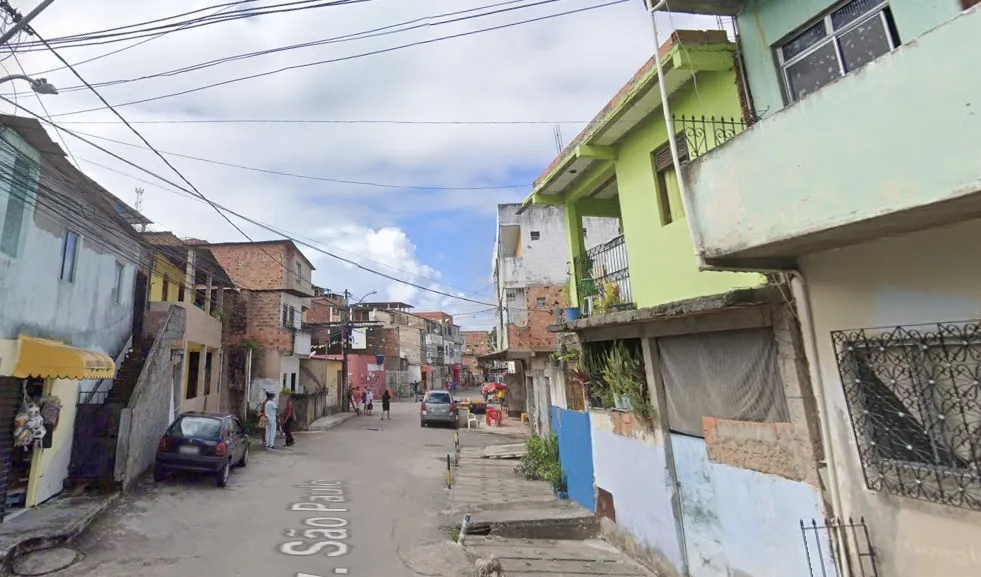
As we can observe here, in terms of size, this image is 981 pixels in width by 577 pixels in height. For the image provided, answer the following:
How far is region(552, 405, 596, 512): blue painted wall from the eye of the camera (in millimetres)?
9133

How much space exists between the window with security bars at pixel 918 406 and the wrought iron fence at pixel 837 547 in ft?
1.48

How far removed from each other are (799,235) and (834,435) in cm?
194

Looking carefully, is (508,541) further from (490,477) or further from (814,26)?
(814,26)

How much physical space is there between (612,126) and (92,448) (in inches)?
453

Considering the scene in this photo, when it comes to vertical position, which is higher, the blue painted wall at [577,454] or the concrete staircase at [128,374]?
the concrete staircase at [128,374]

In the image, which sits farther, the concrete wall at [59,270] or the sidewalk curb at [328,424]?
the sidewalk curb at [328,424]

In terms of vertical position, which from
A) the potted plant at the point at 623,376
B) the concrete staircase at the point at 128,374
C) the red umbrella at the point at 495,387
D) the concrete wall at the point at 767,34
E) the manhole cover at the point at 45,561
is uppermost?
the concrete wall at the point at 767,34

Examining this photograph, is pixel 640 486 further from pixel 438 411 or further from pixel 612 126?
pixel 438 411

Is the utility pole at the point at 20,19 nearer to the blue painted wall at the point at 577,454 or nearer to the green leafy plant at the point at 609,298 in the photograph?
the green leafy plant at the point at 609,298

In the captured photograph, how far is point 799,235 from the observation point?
12.3 feet

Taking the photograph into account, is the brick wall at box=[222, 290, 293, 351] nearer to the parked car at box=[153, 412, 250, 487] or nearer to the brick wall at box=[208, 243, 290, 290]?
the brick wall at box=[208, 243, 290, 290]

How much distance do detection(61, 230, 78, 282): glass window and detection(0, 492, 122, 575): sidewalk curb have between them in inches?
180

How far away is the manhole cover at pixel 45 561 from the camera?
6.18 meters

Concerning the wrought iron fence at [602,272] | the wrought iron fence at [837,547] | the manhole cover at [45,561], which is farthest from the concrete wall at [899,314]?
the manhole cover at [45,561]
